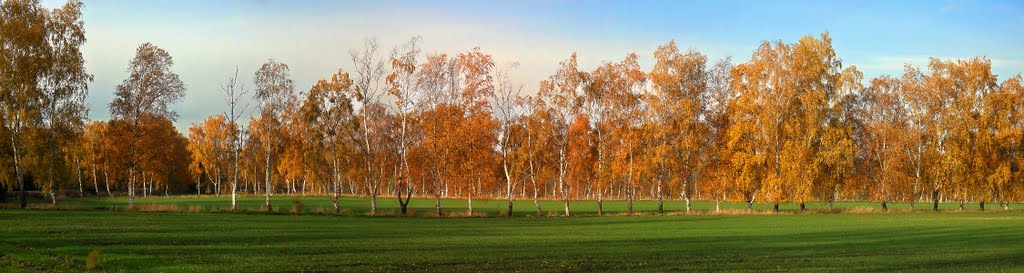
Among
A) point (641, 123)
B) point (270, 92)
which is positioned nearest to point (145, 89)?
point (270, 92)

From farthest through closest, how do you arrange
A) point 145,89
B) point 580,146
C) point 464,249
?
point 580,146 → point 145,89 → point 464,249

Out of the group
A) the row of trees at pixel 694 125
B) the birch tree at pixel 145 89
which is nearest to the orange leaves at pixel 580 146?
the row of trees at pixel 694 125

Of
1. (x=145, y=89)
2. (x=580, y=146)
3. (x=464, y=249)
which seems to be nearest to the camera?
(x=464, y=249)

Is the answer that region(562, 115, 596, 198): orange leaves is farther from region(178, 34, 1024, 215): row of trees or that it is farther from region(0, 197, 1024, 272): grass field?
region(0, 197, 1024, 272): grass field

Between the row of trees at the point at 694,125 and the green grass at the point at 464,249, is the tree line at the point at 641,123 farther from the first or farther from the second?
the green grass at the point at 464,249

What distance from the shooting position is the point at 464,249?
96.3 ft

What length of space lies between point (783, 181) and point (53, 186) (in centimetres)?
5786

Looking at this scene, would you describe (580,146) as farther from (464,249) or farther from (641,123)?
(464,249)

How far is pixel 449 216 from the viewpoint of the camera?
2451 inches

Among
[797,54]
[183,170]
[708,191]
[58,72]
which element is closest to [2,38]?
[58,72]

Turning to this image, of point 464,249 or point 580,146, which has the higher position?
point 580,146

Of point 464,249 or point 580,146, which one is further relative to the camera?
point 580,146

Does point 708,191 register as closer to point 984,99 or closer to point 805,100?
point 805,100

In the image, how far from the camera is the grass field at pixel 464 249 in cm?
2300
